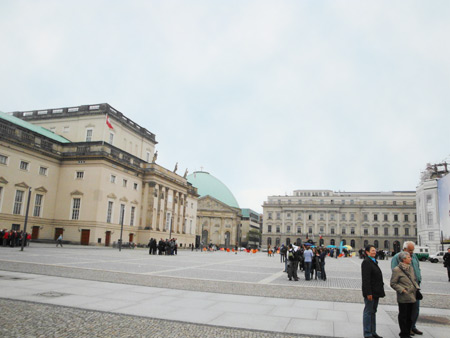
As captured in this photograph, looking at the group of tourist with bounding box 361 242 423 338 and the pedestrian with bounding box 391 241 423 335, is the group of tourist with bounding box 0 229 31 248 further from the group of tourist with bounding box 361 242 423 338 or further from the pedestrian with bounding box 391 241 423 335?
the pedestrian with bounding box 391 241 423 335

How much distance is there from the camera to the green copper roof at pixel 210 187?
410 ft

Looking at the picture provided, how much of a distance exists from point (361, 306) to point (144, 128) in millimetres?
58721

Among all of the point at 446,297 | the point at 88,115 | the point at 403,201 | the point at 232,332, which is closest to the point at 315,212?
the point at 403,201

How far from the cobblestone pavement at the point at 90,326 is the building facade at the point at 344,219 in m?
122

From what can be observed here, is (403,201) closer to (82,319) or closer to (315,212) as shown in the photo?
(315,212)

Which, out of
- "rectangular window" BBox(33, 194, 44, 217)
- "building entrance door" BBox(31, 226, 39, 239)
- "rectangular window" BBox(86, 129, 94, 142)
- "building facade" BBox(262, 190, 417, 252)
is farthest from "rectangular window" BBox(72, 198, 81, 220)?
"building facade" BBox(262, 190, 417, 252)

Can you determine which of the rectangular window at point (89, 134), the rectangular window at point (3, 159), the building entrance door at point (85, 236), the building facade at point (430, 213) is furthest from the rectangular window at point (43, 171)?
the building facade at point (430, 213)

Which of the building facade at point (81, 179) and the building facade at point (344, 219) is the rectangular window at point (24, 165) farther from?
the building facade at point (344, 219)

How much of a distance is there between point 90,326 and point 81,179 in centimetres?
4333

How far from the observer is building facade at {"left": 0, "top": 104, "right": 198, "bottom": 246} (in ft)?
136

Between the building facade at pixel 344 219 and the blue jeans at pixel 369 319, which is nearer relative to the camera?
the blue jeans at pixel 369 319

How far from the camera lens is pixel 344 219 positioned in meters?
127

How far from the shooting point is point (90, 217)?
46656 millimetres

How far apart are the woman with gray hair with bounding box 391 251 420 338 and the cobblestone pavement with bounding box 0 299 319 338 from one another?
2.14 meters
